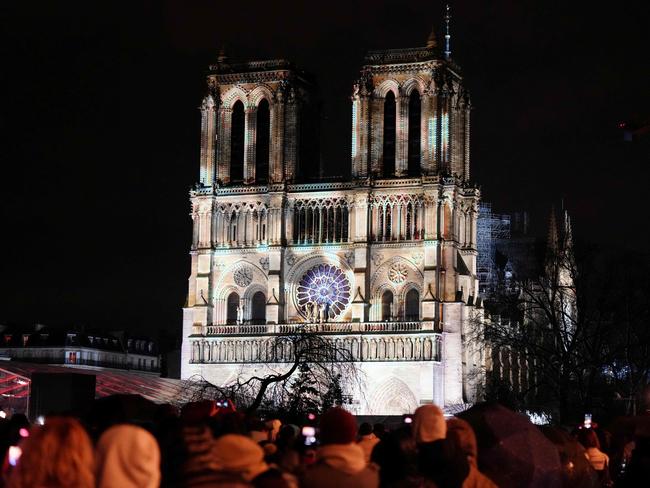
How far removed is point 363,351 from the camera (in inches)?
3127

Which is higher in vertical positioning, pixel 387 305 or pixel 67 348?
pixel 387 305

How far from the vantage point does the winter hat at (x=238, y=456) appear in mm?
11452

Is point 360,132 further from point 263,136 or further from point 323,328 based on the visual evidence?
point 323,328

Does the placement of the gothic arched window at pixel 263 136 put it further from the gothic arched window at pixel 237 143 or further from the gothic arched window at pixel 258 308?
the gothic arched window at pixel 258 308

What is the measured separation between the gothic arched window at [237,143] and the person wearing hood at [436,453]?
233 ft

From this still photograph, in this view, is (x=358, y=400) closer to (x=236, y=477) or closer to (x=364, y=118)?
(x=364, y=118)

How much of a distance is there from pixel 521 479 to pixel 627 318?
143 ft

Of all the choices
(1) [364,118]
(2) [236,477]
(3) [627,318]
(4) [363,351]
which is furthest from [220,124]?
(2) [236,477]

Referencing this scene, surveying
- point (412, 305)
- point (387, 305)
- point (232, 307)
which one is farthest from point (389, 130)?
point (232, 307)

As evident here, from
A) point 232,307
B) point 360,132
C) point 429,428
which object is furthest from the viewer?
point 232,307

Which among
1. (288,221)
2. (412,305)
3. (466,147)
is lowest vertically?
(412,305)

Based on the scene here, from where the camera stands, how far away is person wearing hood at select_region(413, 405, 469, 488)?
1387 cm

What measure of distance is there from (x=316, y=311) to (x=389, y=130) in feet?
33.1

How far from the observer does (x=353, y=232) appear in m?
81.9
